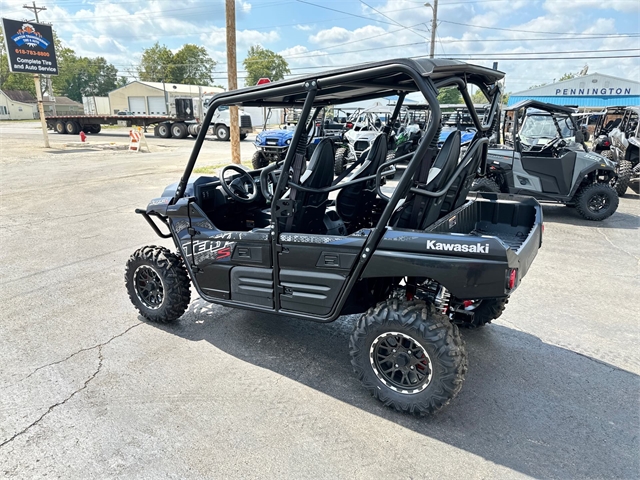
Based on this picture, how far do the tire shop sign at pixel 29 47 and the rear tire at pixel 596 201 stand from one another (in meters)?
21.1

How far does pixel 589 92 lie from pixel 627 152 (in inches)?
1575

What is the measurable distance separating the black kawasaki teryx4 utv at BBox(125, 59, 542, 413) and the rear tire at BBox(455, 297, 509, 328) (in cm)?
1

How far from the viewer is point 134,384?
2982mm

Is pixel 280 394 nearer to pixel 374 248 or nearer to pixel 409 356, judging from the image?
pixel 409 356

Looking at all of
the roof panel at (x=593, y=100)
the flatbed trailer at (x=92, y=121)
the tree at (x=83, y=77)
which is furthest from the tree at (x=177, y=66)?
the roof panel at (x=593, y=100)

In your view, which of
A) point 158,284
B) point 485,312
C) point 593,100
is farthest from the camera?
point 593,100

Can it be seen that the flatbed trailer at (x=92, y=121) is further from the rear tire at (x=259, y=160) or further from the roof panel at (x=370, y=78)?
the roof panel at (x=370, y=78)

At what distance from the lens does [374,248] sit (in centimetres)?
264

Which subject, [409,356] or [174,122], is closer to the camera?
[409,356]

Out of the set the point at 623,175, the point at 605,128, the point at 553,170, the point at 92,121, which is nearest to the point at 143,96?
the point at 92,121

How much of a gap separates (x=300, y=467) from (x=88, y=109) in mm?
59998

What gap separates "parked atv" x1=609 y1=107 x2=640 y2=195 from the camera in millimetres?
10016

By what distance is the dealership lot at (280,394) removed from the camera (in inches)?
91.1

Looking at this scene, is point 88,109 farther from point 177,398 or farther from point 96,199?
point 177,398
